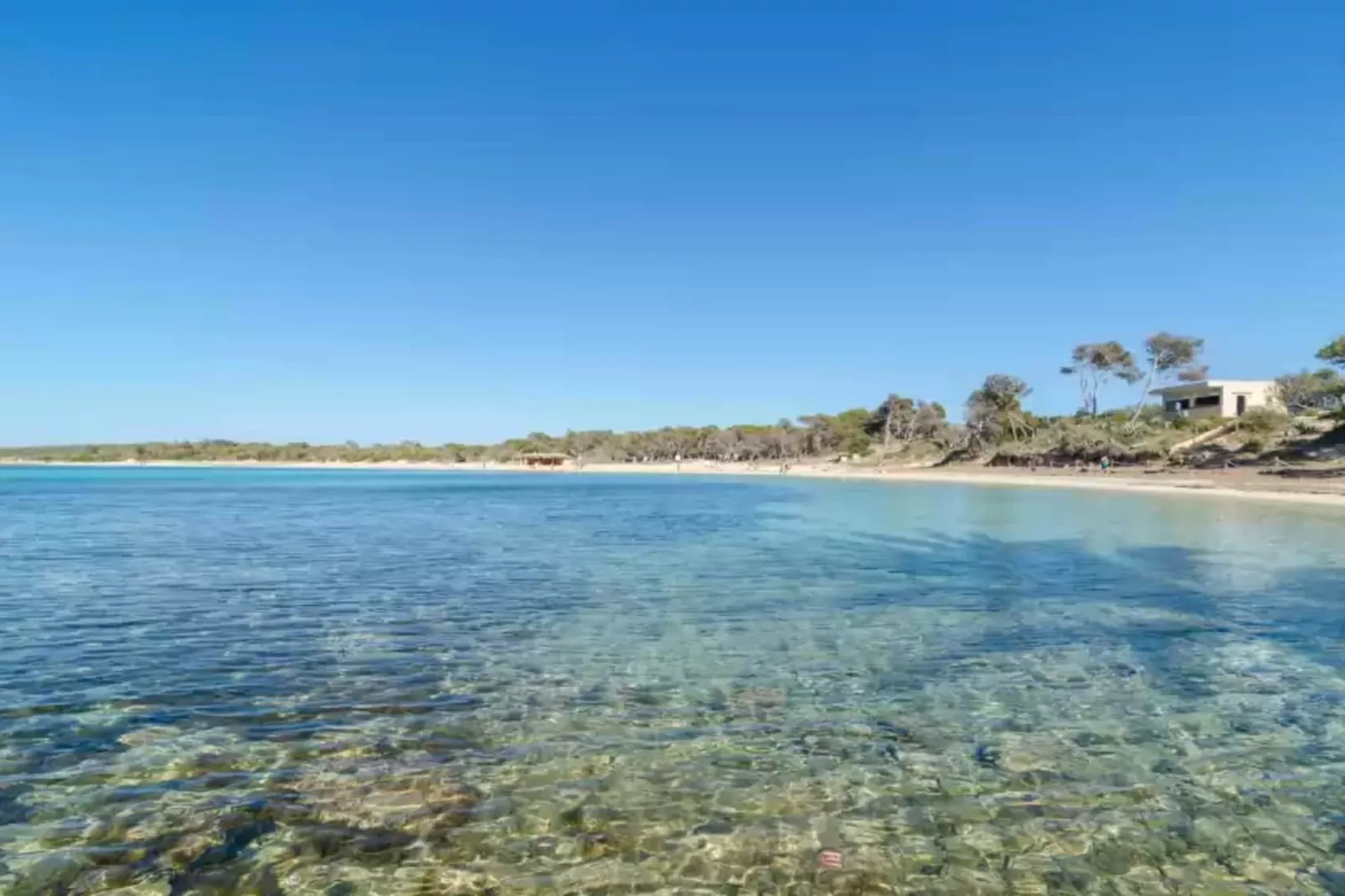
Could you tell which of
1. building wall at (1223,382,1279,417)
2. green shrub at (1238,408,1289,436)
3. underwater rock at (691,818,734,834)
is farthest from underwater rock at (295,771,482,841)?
building wall at (1223,382,1279,417)

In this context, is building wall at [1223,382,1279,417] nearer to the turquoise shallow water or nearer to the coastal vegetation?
the coastal vegetation

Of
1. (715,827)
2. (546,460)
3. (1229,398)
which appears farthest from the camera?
(546,460)

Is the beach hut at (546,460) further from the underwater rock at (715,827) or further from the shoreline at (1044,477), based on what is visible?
the underwater rock at (715,827)

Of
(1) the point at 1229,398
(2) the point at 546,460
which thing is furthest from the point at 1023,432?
(2) the point at 546,460

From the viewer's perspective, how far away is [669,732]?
7293 millimetres

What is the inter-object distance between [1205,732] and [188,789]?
8413mm

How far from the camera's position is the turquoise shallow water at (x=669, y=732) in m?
4.99

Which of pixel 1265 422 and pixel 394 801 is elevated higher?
pixel 1265 422

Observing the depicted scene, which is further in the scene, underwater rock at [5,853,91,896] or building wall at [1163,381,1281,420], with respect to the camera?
building wall at [1163,381,1281,420]

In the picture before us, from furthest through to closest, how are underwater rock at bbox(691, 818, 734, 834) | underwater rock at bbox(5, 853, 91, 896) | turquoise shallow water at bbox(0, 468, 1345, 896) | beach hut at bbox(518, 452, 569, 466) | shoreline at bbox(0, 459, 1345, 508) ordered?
beach hut at bbox(518, 452, 569, 466) → shoreline at bbox(0, 459, 1345, 508) → underwater rock at bbox(691, 818, 734, 834) → turquoise shallow water at bbox(0, 468, 1345, 896) → underwater rock at bbox(5, 853, 91, 896)

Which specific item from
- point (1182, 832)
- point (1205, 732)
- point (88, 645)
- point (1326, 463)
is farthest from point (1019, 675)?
point (1326, 463)

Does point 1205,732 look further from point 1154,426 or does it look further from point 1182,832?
point 1154,426

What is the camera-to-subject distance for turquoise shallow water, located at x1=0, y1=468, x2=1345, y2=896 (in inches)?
196

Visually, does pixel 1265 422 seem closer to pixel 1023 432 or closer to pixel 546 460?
pixel 1023 432
